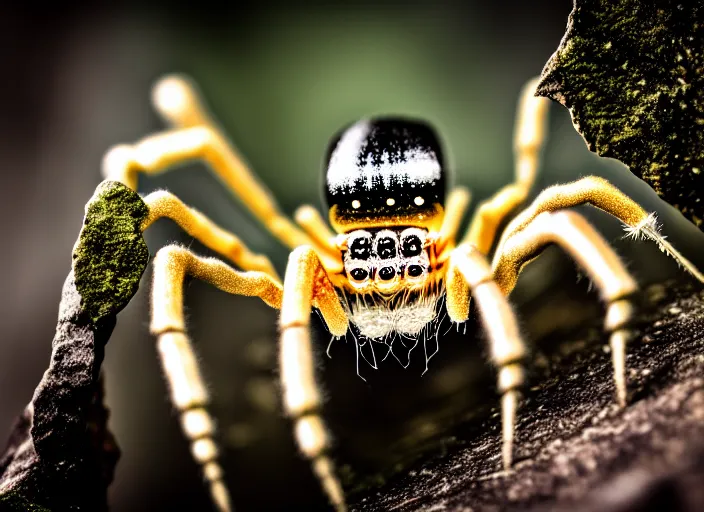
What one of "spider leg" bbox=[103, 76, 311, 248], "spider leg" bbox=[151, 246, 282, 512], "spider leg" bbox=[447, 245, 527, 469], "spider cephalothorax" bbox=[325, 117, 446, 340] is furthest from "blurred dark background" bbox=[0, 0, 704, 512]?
"spider leg" bbox=[447, 245, 527, 469]

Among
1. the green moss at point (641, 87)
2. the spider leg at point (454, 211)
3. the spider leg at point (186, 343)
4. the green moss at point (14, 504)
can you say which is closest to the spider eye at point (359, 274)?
the spider leg at point (186, 343)

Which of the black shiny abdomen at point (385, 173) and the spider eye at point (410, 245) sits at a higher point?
the black shiny abdomen at point (385, 173)

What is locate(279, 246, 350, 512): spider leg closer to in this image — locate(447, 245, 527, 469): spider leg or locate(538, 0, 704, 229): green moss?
locate(447, 245, 527, 469): spider leg

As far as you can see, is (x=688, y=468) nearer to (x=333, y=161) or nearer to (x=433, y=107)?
(x=333, y=161)

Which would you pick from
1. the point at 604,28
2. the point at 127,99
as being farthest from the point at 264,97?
the point at 604,28

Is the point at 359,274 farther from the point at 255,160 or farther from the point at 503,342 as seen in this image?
the point at 255,160

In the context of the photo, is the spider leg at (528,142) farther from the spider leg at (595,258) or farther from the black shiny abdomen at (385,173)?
the spider leg at (595,258)

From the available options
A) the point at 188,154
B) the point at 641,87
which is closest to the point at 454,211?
the point at 188,154

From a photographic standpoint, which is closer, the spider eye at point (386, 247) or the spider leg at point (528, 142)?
the spider eye at point (386, 247)
